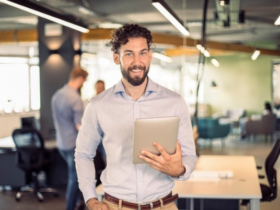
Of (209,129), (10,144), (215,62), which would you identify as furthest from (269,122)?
(10,144)

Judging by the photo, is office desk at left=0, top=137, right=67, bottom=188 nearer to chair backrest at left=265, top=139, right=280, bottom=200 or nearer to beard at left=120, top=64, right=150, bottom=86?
chair backrest at left=265, top=139, right=280, bottom=200

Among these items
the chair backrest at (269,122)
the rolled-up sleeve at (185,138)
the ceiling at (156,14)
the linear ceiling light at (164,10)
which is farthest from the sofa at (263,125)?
the rolled-up sleeve at (185,138)

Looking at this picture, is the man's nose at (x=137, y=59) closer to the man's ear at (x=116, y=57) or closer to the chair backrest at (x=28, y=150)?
the man's ear at (x=116, y=57)

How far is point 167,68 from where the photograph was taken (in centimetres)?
2083

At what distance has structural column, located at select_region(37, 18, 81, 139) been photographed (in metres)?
9.21

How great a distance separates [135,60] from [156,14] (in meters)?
10.1

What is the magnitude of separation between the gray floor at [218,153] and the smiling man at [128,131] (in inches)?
164

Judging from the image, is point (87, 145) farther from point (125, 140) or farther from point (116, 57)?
point (116, 57)

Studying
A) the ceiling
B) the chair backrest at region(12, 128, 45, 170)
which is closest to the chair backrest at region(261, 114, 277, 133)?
the ceiling

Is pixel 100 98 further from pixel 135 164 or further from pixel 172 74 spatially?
pixel 172 74

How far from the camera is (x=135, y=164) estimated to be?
221 cm

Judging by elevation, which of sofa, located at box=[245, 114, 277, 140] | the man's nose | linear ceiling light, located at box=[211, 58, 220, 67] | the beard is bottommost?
sofa, located at box=[245, 114, 277, 140]

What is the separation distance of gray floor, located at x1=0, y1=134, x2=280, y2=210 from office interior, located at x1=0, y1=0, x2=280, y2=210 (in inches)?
0.6

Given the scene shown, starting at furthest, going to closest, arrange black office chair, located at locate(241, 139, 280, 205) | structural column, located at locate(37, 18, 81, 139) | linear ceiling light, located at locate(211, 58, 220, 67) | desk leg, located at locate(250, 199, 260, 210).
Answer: linear ceiling light, located at locate(211, 58, 220, 67) → structural column, located at locate(37, 18, 81, 139) → black office chair, located at locate(241, 139, 280, 205) → desk leg, located at locate(250, 199, 260, 210)
